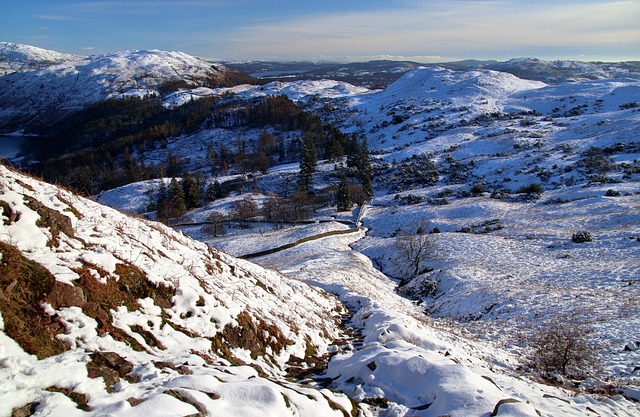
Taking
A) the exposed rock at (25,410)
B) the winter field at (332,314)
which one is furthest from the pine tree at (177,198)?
Result: the exposed rock at (25,410)

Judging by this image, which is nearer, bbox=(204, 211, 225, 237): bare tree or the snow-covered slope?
the snow-covered slope

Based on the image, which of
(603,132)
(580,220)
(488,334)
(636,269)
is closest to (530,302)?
(488,334)

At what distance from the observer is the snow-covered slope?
18.7ft

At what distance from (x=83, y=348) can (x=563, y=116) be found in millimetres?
161178

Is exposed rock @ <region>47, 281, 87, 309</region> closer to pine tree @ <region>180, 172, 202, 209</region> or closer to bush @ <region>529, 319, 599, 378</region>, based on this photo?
bush @ <region>529, 319, 599, 378</region>

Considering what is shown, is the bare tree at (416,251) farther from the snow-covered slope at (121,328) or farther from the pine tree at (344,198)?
the pine tree at (344,198)

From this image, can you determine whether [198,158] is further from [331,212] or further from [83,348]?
[83,348]

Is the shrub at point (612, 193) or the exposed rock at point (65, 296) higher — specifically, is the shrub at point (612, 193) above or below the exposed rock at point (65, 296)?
below

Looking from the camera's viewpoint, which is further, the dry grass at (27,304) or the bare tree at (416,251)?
the bare tree at (416,251)

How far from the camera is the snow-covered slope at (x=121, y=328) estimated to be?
5707 millimetres

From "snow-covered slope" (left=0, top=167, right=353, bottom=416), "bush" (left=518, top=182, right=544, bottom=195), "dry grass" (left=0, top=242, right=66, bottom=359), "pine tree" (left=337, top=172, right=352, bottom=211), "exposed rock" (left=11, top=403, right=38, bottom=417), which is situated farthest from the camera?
"pine tree" (left=337, top=172, right=352, bottom=211)

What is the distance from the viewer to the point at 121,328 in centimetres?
781

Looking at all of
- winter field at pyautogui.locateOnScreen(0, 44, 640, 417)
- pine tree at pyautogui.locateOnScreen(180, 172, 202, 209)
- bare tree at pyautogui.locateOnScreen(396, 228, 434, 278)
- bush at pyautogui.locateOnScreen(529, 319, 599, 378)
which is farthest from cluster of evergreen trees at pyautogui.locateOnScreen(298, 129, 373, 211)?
bush at pyautogui.locateOnScreen(529, 319, 599, 378)

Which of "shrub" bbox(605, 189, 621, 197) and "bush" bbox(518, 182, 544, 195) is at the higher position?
"shrub" bbox(605, 189, 621, 197)
